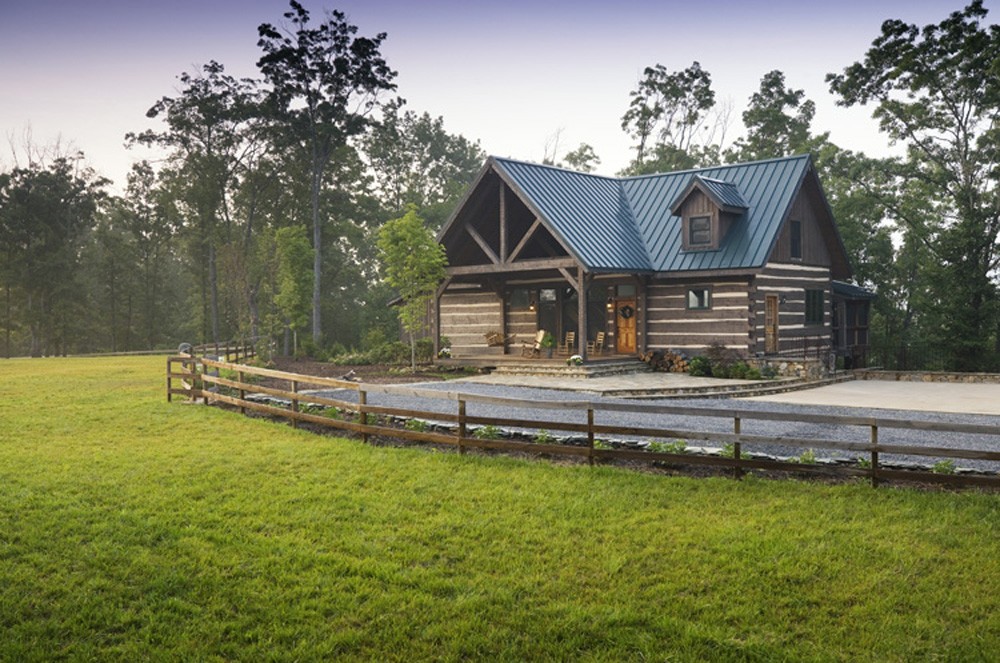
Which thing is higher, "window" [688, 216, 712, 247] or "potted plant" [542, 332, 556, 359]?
"window" [688, 216, 712, 247]

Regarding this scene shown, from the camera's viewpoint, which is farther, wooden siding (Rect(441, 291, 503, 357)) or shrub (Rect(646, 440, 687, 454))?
wooden siding (Rect(441, 291, 503, 357))

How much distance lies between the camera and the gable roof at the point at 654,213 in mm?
24969

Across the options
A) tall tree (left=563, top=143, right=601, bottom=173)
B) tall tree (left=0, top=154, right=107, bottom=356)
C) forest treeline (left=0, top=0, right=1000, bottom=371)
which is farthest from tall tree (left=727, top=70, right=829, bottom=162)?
tall tree (left=0, top=154, right=107, bottom=356)

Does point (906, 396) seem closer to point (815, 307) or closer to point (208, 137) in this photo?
point (815, 307)

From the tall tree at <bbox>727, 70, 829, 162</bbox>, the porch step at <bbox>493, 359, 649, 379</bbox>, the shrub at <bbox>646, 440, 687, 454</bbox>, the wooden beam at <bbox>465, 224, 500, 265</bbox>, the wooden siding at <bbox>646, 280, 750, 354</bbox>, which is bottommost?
the shrub at <bbox>646, 440, 687, 454</bbox>

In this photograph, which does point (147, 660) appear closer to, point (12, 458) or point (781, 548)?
point (781, 548)

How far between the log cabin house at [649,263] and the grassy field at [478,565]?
49.0 feet

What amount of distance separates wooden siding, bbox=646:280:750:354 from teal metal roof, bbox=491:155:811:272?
87 cm

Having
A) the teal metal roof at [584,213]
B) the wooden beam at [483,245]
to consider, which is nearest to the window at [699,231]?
the teal metal roof at [584,213]

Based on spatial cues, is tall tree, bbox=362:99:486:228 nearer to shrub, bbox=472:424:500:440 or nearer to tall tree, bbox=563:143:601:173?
tall tree, bbox=563:143:601:173

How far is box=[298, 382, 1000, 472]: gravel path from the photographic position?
38.0 feet

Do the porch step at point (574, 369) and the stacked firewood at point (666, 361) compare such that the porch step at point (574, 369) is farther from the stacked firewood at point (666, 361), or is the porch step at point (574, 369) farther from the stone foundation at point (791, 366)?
the stone foundation at point (791, 366)

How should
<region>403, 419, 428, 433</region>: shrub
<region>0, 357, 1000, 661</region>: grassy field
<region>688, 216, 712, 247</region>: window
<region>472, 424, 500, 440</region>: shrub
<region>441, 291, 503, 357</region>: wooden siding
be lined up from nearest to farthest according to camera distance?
1. <region>0, 357, 1000, 661</region>: grassy field
2. <region>472, 424, 500, 440</region>: shrub
3. <region>403, 419, 428, 433</region>: shrub
4. <region>688, 216, 712, 247</region>: window
5. <region>441, 291, 503, 357</region>: wooden siding

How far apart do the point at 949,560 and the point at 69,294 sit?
6123 centimetres
